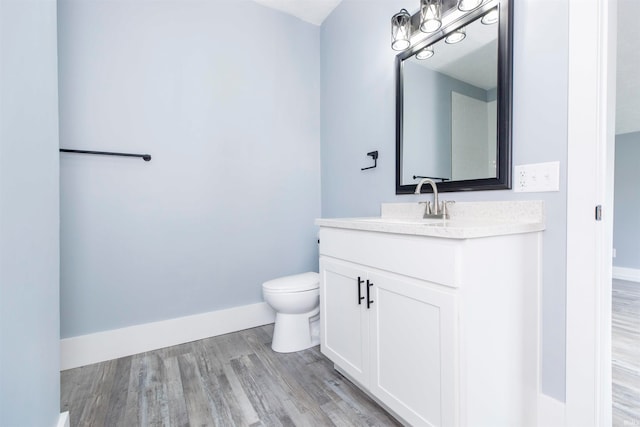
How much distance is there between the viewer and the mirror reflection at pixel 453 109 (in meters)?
1.29

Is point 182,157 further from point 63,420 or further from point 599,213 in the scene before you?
point 599,213

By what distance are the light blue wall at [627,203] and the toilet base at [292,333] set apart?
4489mm

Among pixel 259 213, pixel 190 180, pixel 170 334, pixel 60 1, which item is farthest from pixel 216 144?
pixel 170 334

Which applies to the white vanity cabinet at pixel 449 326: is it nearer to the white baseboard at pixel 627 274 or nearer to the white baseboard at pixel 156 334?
the white baseboard at pixel 156 334

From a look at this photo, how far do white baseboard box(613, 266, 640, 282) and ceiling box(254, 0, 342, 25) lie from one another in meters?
4.78

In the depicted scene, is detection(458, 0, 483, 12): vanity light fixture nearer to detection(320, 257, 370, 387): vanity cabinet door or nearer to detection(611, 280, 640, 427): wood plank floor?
detection(320, 257, 370, 387): vanity cabinet door

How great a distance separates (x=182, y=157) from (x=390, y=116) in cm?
141

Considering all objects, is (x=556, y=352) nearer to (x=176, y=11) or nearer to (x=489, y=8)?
(x=489, y=8)

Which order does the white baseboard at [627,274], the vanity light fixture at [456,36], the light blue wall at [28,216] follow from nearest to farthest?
the light blue wall at [28,216], the vanity light fixture at [456,36], the white baseboard at [627,274]

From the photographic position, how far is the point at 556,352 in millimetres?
1091

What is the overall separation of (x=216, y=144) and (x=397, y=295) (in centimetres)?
164

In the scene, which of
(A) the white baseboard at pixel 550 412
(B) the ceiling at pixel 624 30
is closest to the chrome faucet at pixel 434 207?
(A) the white baseboard at pixel 550 412

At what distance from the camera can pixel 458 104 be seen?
1.45m

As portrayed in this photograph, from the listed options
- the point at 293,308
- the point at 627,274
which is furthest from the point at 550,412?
the point at 627,274
